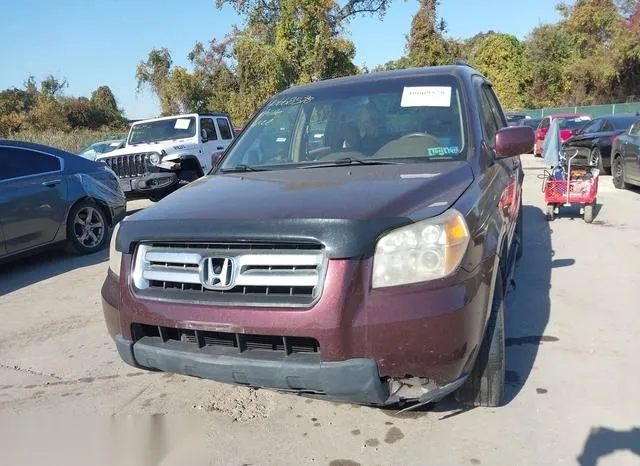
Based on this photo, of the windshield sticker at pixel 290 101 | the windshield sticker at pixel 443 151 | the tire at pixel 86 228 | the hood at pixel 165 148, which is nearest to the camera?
the windshield sticker at pixel 443 151

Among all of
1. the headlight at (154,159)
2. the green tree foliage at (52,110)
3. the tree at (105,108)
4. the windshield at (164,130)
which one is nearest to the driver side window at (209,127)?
the windshield at (164,130)

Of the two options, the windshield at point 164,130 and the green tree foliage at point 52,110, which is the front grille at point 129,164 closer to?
the windshield at point 164,130

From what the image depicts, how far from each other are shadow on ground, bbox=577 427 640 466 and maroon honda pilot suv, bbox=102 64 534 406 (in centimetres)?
48

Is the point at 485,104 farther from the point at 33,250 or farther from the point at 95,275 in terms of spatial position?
the point at 33,250

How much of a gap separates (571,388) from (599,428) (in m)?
0.44

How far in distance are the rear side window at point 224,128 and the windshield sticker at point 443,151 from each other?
399 inches

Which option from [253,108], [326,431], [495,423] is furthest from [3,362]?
[253,108]

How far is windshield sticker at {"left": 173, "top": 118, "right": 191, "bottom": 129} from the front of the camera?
1224cm

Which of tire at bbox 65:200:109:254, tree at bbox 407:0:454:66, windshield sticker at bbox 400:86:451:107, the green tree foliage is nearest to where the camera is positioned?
windshield sticker at bbox 400:86:451:107

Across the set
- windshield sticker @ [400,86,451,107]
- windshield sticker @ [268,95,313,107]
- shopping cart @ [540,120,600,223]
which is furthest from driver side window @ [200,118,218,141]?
windshield sticker @ [400,86,451,107]

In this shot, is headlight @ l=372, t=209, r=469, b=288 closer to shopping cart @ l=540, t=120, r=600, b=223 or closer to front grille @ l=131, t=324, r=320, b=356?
front grille @ l=131, t=324, r=320, b=356

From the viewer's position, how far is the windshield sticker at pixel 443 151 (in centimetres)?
338

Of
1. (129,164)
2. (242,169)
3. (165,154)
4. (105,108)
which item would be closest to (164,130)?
(165,154)

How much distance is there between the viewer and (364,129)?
12.3ft
